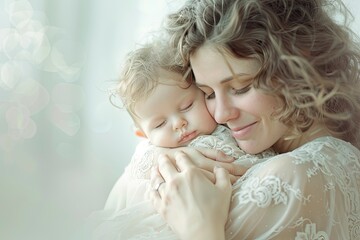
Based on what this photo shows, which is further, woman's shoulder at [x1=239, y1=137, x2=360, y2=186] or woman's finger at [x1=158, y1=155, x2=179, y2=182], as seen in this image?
woman's finger at [x1=158, y1=155, x2=179, y2=182]

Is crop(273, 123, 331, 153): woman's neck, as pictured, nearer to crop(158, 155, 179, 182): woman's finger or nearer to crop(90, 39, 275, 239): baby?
crop(90, 39, 275, 239): baby

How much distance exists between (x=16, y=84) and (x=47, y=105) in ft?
0.53

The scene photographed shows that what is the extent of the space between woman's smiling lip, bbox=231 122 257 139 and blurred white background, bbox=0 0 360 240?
2.44 ft

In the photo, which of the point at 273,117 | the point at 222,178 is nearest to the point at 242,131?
the point at 273,117

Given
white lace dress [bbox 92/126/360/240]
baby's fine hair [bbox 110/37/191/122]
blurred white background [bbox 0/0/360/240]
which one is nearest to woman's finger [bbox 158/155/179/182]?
white lace dress [bbox 92/126/360/240]

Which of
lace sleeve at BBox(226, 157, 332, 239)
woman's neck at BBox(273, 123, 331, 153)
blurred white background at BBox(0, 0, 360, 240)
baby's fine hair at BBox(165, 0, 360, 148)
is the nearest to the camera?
lace sleeve at BBox(226, 157, 332, 239)

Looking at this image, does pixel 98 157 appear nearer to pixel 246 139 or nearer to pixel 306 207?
→ pixel 246 139

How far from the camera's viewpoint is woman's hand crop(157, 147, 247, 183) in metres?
1.56

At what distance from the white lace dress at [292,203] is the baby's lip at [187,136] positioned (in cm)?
25

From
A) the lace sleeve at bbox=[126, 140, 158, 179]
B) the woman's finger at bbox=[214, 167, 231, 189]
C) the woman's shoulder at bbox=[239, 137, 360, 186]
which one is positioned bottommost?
the lace sleeve at bbox=[126, 140, 158, 179]

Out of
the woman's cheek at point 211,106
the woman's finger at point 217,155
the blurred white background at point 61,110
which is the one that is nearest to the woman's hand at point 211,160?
the woman's finger at point 217,155

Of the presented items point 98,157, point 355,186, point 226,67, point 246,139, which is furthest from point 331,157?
point 98,157

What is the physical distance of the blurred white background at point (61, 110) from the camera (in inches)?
88.1

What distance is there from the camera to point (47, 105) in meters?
2.33
